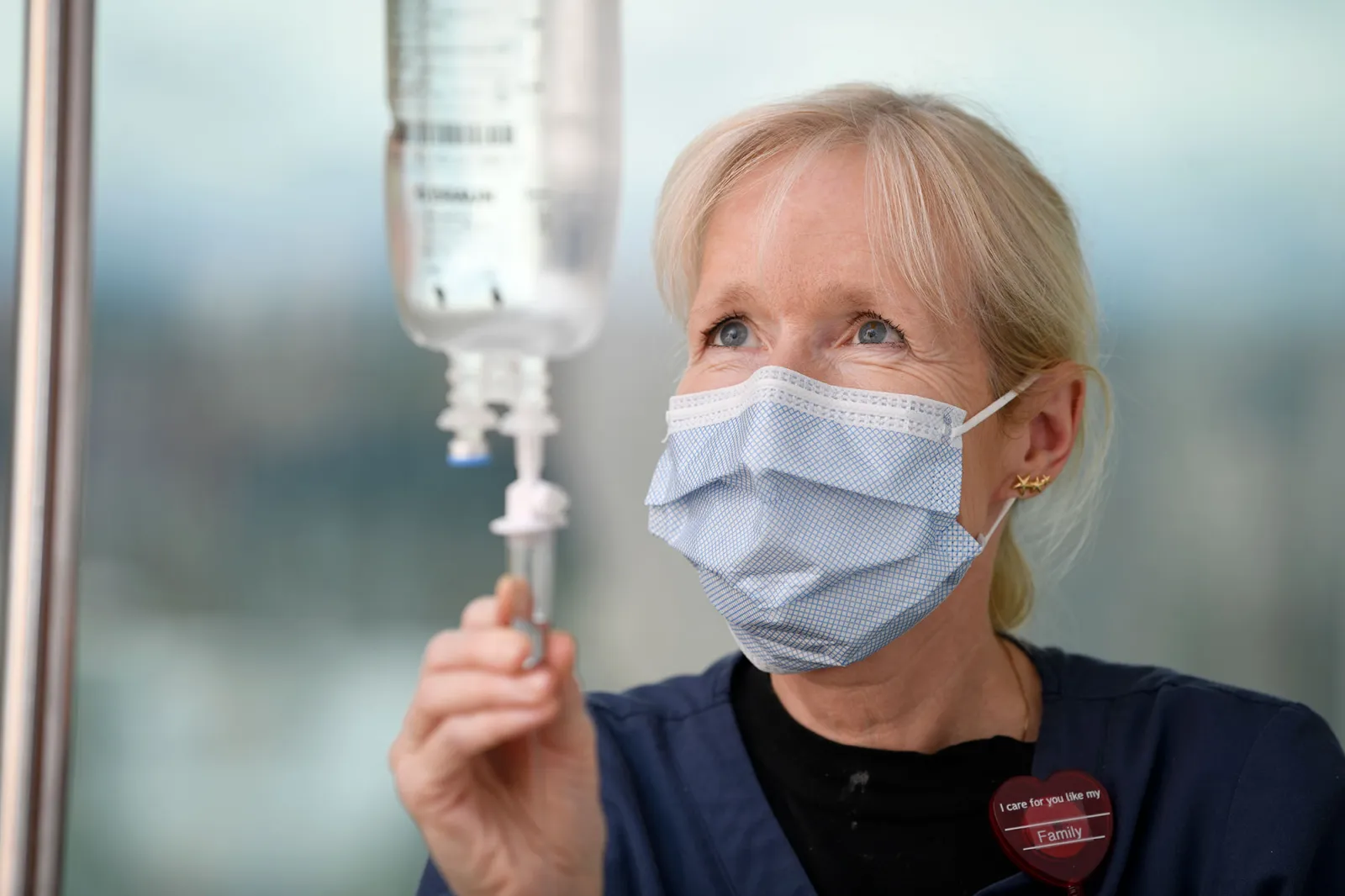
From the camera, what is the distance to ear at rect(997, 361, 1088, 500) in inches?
51.3

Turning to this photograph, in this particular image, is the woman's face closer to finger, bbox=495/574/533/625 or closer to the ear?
the ear

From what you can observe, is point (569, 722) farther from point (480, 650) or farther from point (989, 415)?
Result: point (989, 415)

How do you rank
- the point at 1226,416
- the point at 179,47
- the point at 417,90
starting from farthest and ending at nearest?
the point at 1226,416 → the point at 179,47 → the point at 417,90

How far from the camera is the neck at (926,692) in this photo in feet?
4.27

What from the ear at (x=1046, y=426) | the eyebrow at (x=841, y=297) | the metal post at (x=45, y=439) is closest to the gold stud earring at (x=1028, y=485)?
the ear at (x=1046, y=426)

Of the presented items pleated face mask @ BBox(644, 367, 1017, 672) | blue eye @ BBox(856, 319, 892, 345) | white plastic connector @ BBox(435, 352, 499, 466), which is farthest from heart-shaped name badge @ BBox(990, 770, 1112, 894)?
white plastic connector @ BBox(435, 352, 499, 466)

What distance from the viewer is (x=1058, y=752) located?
1333mm

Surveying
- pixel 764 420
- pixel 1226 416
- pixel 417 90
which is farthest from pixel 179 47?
pixel 1226 416

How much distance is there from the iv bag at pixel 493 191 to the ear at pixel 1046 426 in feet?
1.81

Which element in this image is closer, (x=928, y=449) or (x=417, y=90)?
(x=417, y=90)

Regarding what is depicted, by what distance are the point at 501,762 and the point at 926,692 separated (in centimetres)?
57

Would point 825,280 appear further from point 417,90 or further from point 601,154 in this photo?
point 417,90

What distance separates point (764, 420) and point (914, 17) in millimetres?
1053

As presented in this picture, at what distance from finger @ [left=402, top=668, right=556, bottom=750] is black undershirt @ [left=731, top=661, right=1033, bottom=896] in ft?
1.79
